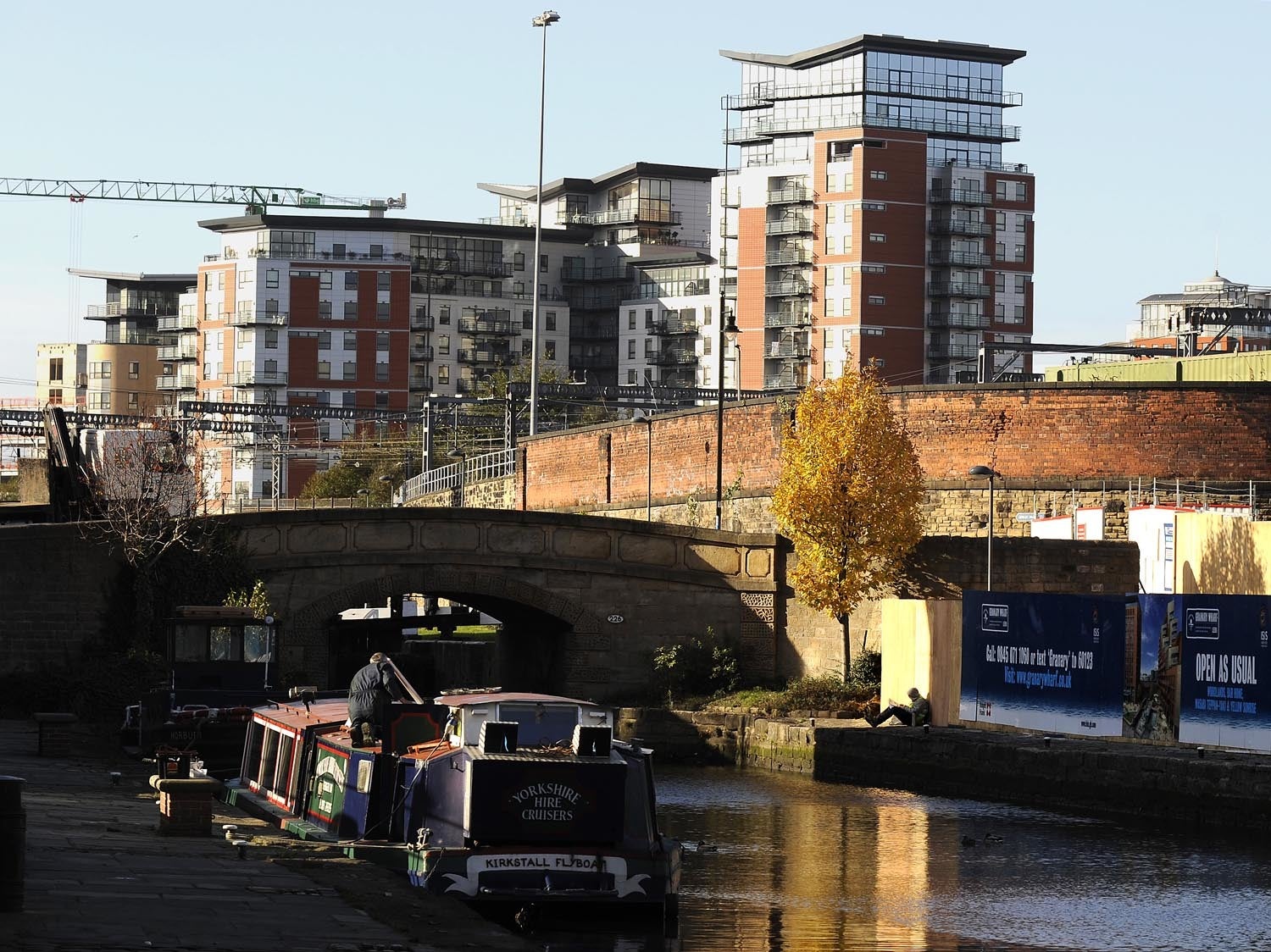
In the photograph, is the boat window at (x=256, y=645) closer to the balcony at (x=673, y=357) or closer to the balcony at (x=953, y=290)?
the balcony at (x=953, y=290)

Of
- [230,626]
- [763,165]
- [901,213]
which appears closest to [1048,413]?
[230,626]

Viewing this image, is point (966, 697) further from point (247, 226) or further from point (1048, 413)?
point (247, 226)

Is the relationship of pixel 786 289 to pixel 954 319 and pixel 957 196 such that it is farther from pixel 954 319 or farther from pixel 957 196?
pixel 957 196

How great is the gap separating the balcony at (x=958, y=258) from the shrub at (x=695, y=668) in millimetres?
75733

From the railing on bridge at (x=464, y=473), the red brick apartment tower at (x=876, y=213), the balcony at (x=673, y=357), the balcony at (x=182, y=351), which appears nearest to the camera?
the railing on bridge at (x=464, y=473)

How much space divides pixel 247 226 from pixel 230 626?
4005 inches

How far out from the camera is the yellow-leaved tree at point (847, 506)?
47125 mm

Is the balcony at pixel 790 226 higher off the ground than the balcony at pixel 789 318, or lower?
higher

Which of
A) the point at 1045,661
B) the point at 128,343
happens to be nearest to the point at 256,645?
the point at 1045,661

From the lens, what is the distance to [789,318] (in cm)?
12425

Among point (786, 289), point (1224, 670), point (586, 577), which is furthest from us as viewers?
point (786, 289)

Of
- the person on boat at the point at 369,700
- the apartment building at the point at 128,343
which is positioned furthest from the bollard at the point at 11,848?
the apartment building at the point at 128,343

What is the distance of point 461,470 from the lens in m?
78.6

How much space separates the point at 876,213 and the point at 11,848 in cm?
10723
